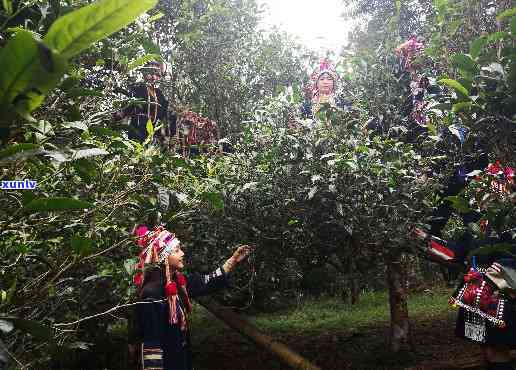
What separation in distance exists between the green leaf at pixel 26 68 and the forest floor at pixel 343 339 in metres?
4.89

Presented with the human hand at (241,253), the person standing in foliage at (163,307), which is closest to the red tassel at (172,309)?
the person standing in foliage at (163,307)

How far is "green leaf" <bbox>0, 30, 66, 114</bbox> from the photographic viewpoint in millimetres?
790

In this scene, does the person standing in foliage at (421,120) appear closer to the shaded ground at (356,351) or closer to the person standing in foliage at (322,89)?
the person standing in foliage at (322,89)

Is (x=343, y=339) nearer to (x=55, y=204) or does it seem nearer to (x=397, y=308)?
(x=397, y=308)

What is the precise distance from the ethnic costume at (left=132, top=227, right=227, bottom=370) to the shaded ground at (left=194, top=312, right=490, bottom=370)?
2.67 meters

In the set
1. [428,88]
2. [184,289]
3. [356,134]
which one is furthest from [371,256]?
[184,289]

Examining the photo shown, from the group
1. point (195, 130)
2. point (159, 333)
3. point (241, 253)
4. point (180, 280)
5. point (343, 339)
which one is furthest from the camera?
point (343, 339)

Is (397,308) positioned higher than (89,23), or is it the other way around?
(89,23)

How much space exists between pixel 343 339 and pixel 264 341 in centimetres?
185

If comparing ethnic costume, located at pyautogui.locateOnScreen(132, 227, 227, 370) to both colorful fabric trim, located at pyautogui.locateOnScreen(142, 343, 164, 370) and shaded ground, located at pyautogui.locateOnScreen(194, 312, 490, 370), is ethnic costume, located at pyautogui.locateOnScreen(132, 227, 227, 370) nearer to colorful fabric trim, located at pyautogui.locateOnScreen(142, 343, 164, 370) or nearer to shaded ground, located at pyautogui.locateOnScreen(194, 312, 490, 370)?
colorful fabric trim, located at pyautogui.locateOnScreen(142, 343, 164, 370)

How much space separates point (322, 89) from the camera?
4.83 meters

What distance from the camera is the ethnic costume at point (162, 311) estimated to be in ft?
10.7

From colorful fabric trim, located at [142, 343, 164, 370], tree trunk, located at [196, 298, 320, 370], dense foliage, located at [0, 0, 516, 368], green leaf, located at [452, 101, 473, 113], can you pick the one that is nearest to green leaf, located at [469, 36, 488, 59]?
dense foliage, located at [0, 0, 516, 368]

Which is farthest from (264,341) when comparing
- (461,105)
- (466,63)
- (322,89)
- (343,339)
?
(466,63)
